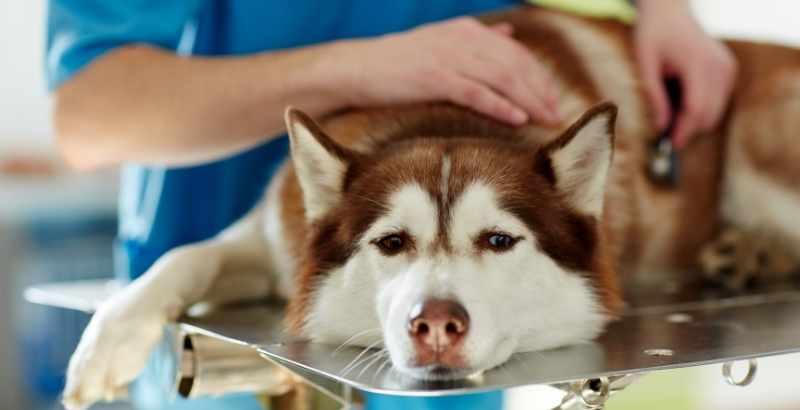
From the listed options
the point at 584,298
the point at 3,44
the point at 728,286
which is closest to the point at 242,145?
the point at 584,298

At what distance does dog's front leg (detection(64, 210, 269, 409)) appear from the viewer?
45.1 inches

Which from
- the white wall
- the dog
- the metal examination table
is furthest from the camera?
the white wall

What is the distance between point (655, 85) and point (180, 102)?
2.46 ft

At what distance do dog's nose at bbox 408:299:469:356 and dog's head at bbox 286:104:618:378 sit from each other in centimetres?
1

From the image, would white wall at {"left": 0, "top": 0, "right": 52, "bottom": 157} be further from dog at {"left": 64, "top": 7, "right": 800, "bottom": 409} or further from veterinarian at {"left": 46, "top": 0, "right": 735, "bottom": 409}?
dog at {"left": 64, "top": 7, "right": 800, "bottom": 409}

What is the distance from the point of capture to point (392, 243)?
1073mm

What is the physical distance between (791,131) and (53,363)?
3.06 m

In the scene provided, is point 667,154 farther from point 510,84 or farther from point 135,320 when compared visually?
point 135,320

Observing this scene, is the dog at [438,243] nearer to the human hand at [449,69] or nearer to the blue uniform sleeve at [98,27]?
the human hand at [449,69]

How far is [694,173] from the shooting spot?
172 cm

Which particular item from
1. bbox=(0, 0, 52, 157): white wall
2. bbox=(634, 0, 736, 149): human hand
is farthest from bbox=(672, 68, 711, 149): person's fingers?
bbox=(0, 0, 52, 157): white wall

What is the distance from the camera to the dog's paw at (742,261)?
62.2 inches

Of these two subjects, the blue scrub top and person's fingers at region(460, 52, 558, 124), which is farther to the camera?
the blue scrub top

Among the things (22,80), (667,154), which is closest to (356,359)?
(667,154)
